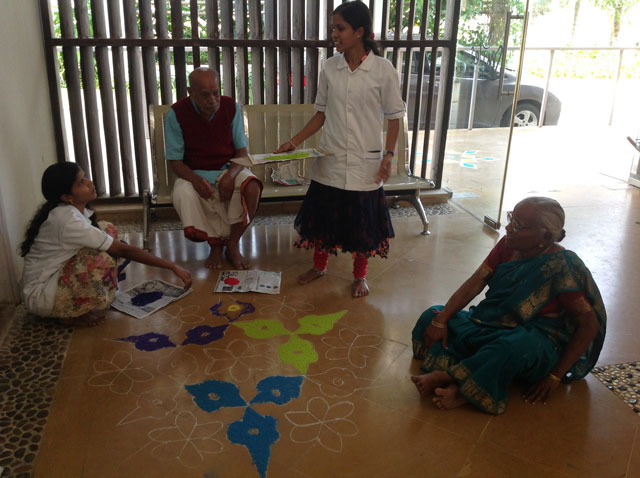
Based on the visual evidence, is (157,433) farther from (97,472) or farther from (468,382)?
(468,382)

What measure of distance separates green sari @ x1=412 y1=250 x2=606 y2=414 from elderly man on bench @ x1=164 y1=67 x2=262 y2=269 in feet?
5.13

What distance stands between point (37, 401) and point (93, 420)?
261mm

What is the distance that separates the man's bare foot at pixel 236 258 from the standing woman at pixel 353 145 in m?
0.46

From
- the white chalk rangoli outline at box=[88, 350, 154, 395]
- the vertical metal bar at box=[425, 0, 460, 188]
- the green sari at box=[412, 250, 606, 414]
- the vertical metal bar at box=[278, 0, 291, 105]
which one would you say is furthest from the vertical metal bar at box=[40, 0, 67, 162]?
the green sari at box=[412, 250, 606, 414]

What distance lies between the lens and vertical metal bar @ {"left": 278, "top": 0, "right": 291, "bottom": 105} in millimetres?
3982

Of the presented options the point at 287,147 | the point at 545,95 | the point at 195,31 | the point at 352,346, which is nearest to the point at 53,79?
the point at 195,31

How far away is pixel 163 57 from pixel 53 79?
2.47ft

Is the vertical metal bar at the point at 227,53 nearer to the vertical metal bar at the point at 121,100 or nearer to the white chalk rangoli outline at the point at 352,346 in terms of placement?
the vertical metal bar at the point at 121,100

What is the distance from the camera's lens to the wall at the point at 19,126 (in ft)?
8.78

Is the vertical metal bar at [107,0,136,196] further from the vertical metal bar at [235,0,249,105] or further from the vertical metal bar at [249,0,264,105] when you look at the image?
the vertical metal bar at [249,0,264,105]

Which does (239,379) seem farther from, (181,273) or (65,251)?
(65,251)

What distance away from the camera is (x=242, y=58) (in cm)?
401

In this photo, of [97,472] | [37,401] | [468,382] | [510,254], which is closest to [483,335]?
[468,382]

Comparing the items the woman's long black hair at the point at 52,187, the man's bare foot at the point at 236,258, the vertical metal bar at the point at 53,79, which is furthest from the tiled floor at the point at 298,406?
the vertical metal bar at the point at 53,79
